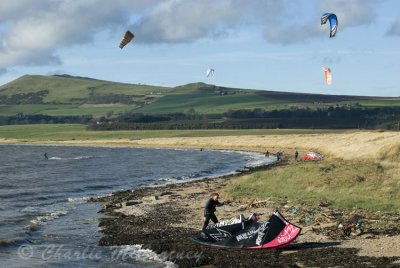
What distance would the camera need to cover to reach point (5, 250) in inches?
1046

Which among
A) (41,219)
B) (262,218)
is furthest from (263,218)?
(41,219)

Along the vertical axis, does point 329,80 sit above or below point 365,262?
above

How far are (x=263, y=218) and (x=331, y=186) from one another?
7883 mm

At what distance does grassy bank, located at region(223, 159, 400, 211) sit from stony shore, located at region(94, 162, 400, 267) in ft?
4.49

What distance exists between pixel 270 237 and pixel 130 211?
15114 mm

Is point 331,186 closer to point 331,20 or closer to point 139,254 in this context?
point 331,20

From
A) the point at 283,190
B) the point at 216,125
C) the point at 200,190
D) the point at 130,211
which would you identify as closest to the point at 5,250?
the point at 130,211

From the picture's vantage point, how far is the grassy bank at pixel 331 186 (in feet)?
105

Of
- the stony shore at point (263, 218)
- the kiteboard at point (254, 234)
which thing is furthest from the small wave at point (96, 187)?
the kiteboard at point (254, 234)

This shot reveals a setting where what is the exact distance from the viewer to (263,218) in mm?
29828

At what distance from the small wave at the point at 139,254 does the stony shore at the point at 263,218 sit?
254 millimetres

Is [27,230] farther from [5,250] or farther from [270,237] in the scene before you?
[270,237]

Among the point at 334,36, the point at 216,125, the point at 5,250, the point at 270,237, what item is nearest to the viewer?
the point at 270,237

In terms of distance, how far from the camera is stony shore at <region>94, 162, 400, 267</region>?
69.6 ft
